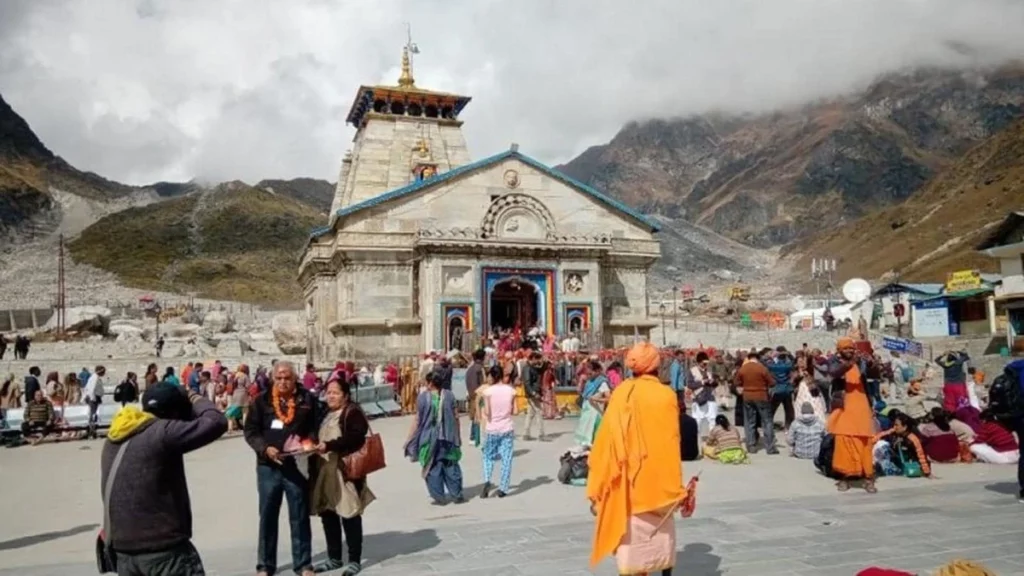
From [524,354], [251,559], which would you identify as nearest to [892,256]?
[524,354]

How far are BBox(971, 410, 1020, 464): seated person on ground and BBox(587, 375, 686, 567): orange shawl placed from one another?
8446mm

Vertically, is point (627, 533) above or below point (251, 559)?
above

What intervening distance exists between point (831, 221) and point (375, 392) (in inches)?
5693

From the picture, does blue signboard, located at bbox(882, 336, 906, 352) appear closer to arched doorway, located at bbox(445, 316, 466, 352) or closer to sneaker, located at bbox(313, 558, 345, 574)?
arched doorway, located at bbox(445, 316, 466, 352)

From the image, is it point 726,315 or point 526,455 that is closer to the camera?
point 526,455

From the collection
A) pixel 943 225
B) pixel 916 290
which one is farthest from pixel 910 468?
pixel 943 225

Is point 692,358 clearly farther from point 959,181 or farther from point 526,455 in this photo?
point 959,181

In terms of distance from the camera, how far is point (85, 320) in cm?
4378

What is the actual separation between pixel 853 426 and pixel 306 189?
520 ft

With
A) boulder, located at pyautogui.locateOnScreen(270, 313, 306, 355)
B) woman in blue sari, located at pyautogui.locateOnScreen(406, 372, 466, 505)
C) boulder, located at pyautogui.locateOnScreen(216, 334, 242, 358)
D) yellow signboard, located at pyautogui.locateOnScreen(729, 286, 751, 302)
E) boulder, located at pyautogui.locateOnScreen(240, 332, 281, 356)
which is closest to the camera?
woman in blue sari, located at pyautogui.locateOnScreen(406, 372, 466, 505)

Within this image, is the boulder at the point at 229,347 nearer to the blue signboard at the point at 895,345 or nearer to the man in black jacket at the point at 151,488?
the blue signboard at the point at 895,345

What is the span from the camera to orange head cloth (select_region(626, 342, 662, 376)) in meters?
5.18

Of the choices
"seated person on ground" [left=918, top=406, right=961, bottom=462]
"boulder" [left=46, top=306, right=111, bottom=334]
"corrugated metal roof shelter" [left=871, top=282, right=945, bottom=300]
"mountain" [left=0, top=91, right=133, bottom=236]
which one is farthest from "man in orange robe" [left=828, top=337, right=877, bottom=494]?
"mountain" [left=0, top=91, right=133, bottom=236]

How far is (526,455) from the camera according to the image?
13.4 m
